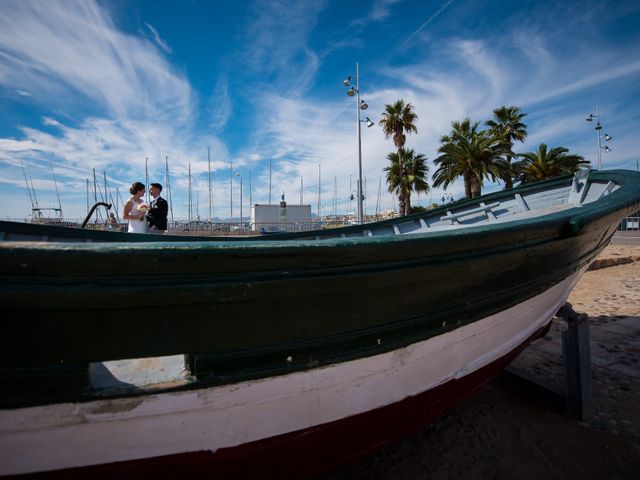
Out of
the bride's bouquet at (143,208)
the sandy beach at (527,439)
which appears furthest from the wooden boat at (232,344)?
the bride's bouquet at (143,208)

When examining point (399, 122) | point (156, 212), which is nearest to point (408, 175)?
point (399, 122)

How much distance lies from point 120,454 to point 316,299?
0.92 metres

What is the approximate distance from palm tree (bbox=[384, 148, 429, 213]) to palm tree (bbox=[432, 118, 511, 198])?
18.0 feet

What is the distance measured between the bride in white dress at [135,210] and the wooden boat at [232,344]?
11.6 feet

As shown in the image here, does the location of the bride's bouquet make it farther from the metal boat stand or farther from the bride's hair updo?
the metal boat stand

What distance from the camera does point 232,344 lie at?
113 cm

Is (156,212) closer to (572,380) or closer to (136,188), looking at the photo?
(136,188)

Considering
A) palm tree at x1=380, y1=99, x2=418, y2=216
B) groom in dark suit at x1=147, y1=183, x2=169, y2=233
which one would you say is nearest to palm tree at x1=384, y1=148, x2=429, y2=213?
palm tree at x1=380, y1=99, x2=418, y2=216

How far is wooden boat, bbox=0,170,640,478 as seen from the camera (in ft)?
3.16

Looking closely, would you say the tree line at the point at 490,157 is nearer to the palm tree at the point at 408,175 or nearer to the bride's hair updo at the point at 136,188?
the palm tree at the point at 408,175

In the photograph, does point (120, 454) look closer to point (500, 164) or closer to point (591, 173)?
point (591, 173)

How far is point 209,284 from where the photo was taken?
3.40 ft

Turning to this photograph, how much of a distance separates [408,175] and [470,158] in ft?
27.8

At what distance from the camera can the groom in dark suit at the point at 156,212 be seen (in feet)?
15.4
